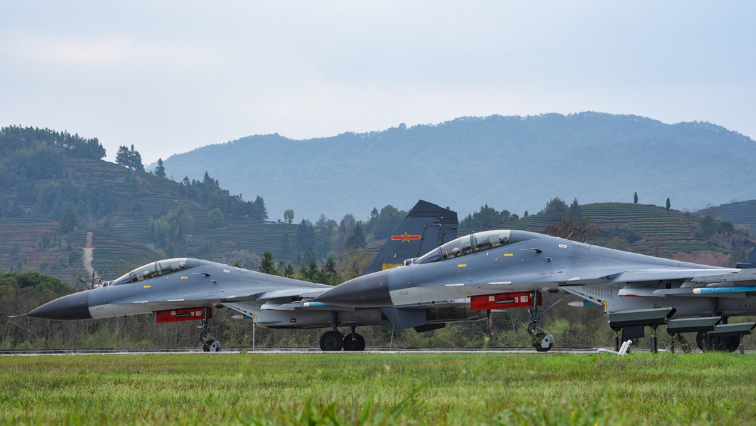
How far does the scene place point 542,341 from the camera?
64.3ft

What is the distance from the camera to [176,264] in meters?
26.0

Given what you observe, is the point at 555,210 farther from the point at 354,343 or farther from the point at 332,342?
the point at 332,342

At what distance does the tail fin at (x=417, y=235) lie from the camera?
2592cm

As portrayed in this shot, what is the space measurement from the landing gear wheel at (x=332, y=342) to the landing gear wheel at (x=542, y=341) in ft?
22.7

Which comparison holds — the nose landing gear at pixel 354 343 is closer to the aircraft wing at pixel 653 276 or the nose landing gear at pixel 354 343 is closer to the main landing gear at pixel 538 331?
the main landing gear at pixel 538 331

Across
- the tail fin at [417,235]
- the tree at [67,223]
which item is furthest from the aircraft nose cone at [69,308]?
the tree at [67,223]

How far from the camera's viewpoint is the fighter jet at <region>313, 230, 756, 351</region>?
1845cm

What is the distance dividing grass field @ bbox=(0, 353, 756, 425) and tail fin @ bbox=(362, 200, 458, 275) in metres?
15.0

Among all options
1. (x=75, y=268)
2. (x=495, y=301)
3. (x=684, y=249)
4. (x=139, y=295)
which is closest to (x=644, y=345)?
(x=495, y=301)

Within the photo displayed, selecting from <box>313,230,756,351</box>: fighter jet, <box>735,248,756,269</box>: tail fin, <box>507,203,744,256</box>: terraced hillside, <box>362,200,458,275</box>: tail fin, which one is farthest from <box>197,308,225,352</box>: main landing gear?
<box>507,203,744,256</box>: terraced hillside

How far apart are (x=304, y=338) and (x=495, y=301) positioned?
13593 mm

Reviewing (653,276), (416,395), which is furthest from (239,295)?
(416,395)

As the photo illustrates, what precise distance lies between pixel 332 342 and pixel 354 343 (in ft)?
2.29

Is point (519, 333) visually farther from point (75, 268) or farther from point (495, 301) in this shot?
point (75, 268)
